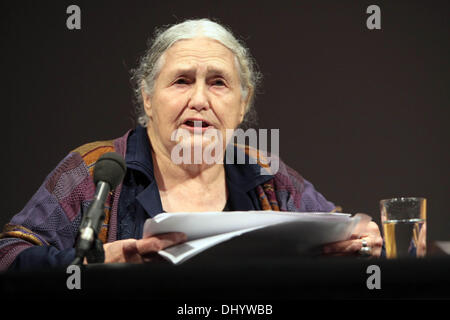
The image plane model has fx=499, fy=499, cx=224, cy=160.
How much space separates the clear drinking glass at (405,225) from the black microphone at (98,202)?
593 millimetres

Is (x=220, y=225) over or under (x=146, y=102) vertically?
under

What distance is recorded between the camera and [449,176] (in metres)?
2.30

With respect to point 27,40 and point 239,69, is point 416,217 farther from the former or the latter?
point 27,40

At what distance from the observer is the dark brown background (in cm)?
221

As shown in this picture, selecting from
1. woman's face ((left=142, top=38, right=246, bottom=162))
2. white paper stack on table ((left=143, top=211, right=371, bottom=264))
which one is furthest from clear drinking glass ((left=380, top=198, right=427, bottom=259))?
woman's face ((left=142, top=38, right=246, bottom=162))

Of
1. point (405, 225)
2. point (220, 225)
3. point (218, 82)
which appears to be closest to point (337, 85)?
point (218, 82)

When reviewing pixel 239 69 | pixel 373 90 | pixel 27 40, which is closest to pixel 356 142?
pixel 373 90

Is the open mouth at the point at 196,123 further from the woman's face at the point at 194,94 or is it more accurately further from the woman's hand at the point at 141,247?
the woman's hand at the point at 141,247

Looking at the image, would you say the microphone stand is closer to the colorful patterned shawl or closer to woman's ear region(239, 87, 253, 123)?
the colorful patterned shawl

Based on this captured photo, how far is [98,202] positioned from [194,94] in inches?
35.5

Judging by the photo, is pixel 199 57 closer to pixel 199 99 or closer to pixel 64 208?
pixel 199 99

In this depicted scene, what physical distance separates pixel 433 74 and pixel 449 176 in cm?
48

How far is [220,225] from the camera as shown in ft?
3.03

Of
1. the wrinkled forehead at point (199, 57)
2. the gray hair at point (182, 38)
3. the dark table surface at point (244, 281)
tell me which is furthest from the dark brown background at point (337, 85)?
the dark table surface at point (244, 281)
